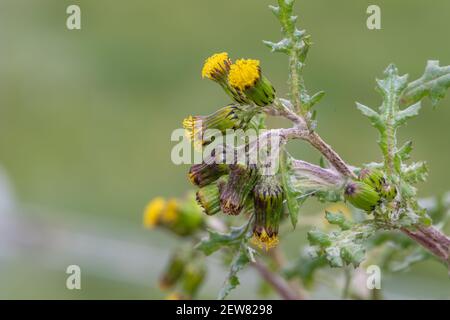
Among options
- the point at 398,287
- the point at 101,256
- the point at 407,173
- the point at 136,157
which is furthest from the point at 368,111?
the point at 136,157

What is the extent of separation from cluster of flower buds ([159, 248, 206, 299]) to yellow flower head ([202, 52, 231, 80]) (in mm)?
687

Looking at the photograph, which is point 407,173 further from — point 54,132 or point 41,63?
point 41,63

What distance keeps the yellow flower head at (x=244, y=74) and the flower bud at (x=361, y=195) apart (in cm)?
25

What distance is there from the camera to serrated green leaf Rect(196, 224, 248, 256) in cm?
144

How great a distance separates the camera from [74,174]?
506 centimetres

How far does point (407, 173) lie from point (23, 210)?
3442 millimetres

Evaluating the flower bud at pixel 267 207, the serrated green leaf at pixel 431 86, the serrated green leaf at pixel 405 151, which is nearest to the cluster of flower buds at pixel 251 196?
the flower bud at pixel 267 207

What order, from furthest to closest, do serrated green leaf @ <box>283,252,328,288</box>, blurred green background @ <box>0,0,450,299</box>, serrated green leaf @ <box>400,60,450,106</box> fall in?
blurred green background @ <box>0,0,450,299</box> → serrated green leaf @ <box>283,252,328,288</box> → serrated green leaf @ <box>400,60,450,106</box>

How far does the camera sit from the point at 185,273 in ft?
6.38

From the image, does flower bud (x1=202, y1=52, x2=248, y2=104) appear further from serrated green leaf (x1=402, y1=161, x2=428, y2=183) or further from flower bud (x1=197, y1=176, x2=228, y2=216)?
serrated green leaf (x1=402, y1=161, x2=428, y2=183)

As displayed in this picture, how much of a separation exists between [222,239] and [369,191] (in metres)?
0.33

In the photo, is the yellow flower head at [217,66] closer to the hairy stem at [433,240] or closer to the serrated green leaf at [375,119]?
the serrated green leaf at [375,119]

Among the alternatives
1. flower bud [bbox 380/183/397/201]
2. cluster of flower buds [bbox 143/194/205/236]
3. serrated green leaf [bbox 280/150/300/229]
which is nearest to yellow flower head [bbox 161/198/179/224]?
cluster of flower buds [bbox 143/194/205/236]

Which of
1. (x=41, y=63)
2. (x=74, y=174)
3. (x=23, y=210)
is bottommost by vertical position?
(x=23, y=210)
